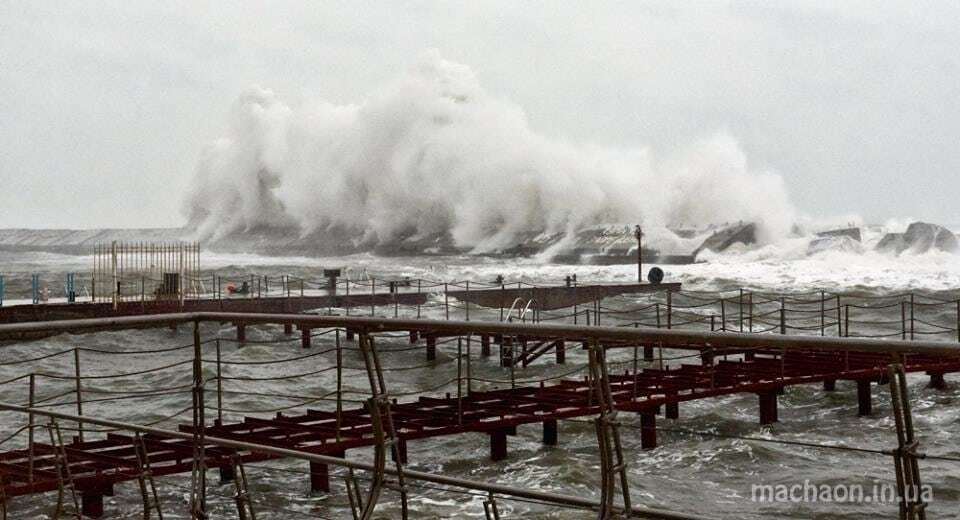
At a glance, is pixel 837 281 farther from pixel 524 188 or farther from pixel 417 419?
pixel 417 419

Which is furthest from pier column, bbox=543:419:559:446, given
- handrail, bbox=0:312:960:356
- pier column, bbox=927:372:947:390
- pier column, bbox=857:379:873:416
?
handrail, bbox=0:312:960:356

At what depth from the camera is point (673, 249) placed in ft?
180

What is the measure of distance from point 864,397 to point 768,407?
129cm

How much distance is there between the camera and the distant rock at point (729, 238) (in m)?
53.8

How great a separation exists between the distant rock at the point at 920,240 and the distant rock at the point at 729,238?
645 centimetres

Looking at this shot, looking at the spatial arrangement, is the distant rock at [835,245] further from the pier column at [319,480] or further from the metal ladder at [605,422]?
the metal ladder at [605,422]

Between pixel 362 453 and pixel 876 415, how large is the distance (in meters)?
5.91

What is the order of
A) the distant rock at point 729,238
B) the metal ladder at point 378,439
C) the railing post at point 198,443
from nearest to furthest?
the metal ladder at point 378,439, the railing post at point 198,443, the distant rock at point 729,238

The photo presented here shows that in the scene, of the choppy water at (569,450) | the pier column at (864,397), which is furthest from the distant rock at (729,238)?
the pier column at (864,397)

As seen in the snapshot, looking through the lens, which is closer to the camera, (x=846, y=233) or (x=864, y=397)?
(x=864, y=397)

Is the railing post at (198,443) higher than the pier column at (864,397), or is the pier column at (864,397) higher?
the railing post at (198,443)

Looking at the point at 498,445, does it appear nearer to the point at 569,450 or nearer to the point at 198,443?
the point at 569,450

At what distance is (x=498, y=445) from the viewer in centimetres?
1020

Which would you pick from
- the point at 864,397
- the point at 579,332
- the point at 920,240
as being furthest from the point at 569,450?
the point at 920,240
